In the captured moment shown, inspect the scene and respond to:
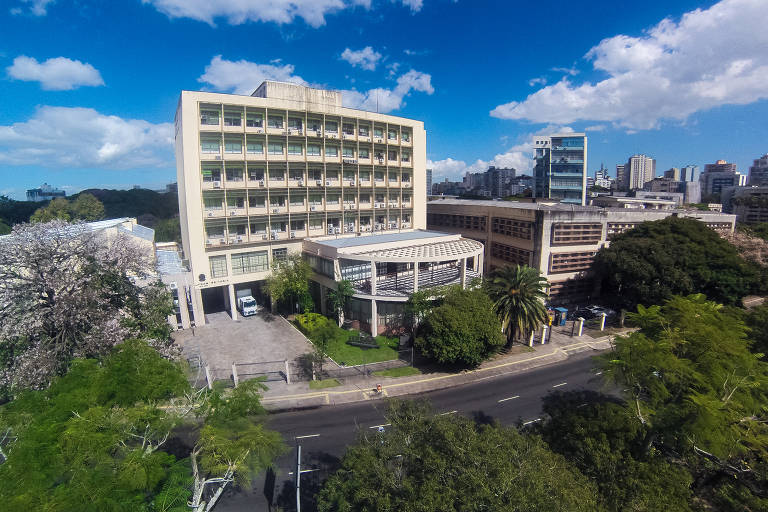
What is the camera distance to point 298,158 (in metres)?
44.2

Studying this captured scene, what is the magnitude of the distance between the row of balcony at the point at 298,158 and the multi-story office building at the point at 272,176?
0.12 metres

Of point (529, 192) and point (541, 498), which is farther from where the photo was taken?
point (529, 192)

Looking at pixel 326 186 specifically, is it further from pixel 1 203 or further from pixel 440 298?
pixel 1 203

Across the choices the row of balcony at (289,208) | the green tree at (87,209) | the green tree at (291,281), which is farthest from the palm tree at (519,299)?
the green tree at (87,209)

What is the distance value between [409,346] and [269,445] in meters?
20.9

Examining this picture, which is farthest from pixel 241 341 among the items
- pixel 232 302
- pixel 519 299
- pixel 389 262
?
pixel 519 299

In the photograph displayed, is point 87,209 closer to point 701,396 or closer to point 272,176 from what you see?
Result: point 272,176

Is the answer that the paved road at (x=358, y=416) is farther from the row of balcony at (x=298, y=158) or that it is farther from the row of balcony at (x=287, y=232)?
the row of balcony at (x=298, y=158)

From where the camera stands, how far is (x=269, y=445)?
15828 mm

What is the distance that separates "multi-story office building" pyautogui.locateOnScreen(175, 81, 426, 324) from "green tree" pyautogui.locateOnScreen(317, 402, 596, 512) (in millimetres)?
32952

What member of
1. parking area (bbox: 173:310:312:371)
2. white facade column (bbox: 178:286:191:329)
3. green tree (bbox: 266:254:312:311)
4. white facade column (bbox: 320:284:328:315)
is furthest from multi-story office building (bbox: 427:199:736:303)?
white facade column (bbox: 178:286:191:329)

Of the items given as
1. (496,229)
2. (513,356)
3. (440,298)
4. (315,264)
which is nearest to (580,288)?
(496,229)

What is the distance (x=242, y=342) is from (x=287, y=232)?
1458cm

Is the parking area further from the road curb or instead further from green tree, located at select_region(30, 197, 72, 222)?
green tree, located at select_region(30, 197, 72, 222)
